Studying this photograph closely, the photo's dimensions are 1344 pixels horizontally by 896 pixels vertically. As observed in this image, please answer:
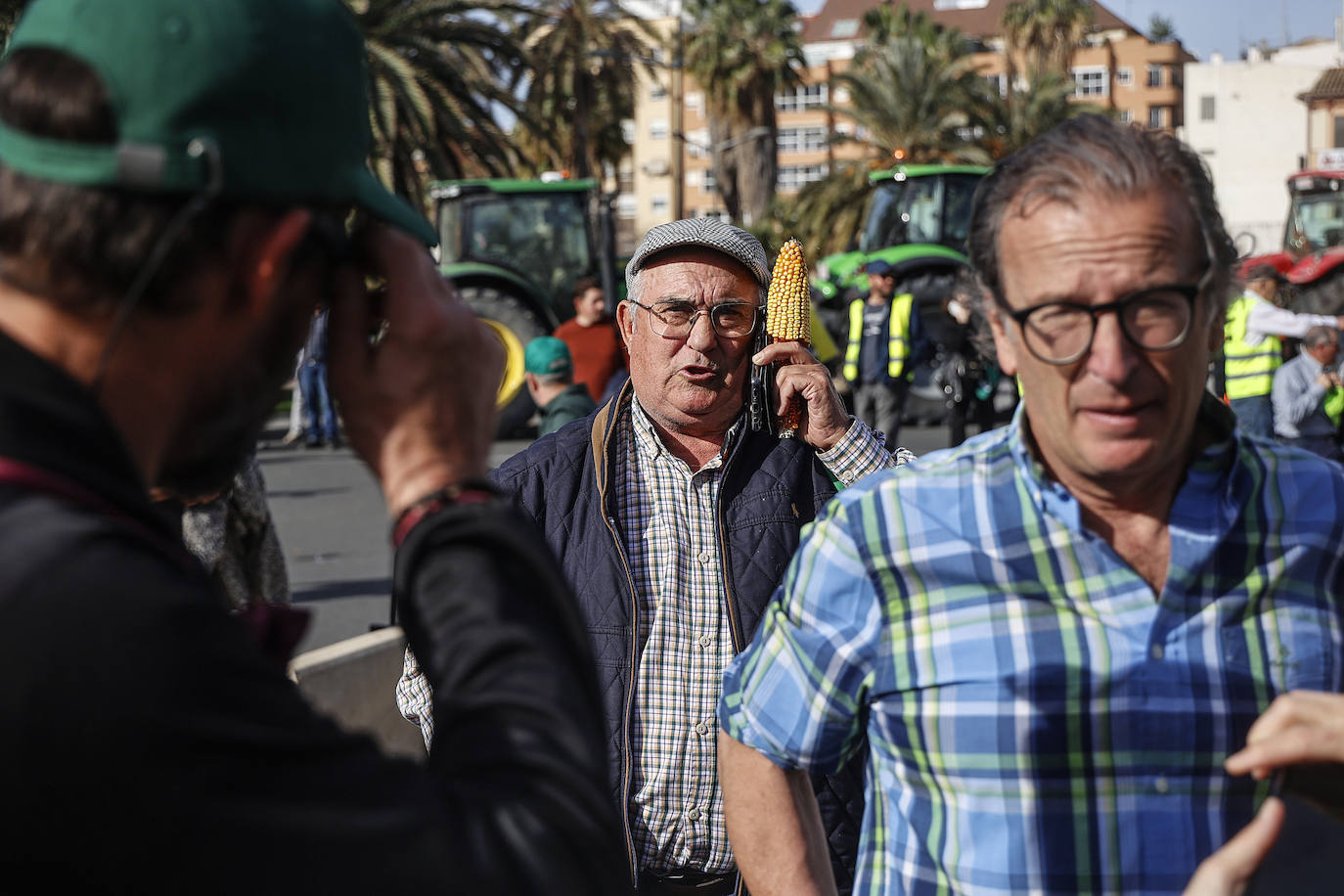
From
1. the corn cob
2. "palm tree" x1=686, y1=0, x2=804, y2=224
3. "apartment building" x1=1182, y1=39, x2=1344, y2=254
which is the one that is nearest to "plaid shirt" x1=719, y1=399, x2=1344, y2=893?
the corn cob

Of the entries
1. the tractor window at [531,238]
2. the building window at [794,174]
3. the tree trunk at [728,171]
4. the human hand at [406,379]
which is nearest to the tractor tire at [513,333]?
the tractor window at [531,238]

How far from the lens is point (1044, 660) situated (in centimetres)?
173

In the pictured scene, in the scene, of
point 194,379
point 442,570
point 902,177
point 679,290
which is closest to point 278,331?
point 194,379

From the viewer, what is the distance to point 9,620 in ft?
3.04

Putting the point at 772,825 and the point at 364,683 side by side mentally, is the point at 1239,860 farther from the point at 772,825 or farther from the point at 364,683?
the point at 364,683

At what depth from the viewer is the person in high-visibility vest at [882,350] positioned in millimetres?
12367

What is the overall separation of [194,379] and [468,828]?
16.5 inches

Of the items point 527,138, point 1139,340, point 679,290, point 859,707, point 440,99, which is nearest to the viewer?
point 1139,340

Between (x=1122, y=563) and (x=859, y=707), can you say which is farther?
(x=859, y=707)

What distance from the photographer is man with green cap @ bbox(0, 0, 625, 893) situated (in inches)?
36.5

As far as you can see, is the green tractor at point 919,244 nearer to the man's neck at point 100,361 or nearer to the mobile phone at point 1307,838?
the mobile phone at point 1307,838

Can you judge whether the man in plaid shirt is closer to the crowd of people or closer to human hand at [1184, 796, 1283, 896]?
the crowd of people

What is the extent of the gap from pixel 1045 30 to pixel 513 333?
43088mm

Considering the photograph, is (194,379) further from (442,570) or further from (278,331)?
(442,570)
